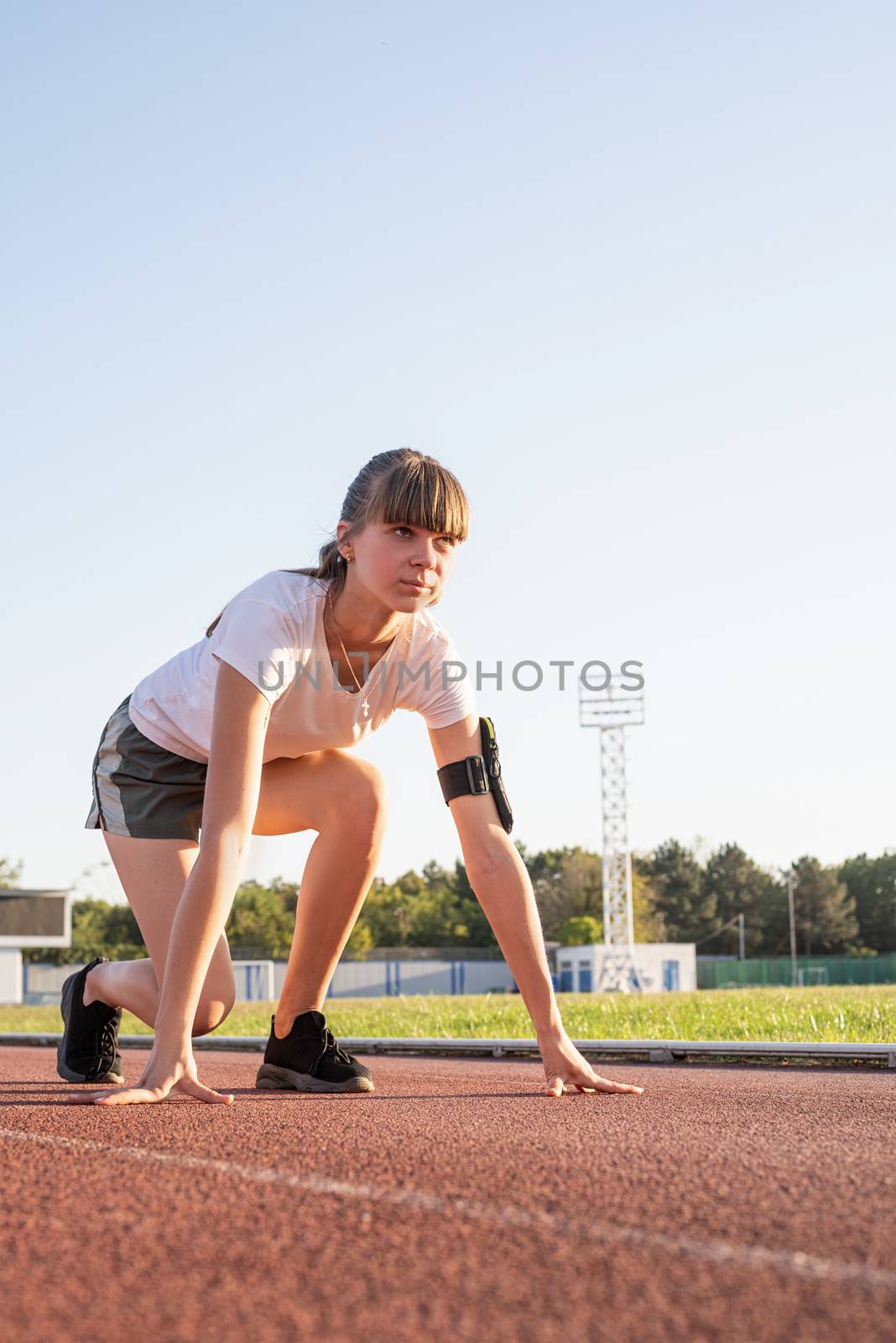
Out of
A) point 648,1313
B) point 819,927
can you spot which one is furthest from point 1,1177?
point 819,927

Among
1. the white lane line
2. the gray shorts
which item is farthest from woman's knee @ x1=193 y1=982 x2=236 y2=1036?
the white lane line

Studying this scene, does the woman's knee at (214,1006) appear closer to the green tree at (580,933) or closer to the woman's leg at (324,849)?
the woman's leg at (324,849)

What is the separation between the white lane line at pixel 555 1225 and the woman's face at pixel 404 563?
171 cm

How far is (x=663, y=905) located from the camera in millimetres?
98688

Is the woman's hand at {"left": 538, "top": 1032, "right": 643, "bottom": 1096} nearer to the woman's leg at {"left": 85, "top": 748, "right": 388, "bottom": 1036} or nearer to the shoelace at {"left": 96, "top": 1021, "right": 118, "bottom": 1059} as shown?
the woman's leg at {"left": 85, "top": 748, "right": 388, "bottom": 1036}

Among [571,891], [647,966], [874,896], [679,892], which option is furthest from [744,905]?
[647,966]

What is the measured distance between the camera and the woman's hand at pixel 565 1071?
409cm

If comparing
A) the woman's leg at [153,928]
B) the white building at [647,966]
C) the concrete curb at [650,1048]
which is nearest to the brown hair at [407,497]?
the woman's leg at [153,928]

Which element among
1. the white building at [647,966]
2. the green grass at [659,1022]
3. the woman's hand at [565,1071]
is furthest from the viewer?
the white building at [647,966]

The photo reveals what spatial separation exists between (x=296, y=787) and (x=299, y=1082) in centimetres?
101

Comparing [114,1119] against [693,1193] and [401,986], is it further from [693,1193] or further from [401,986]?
[401,986]

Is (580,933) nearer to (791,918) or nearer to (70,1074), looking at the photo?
(791,918)

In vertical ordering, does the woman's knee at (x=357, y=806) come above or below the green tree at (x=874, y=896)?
above

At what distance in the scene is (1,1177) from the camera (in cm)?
257
